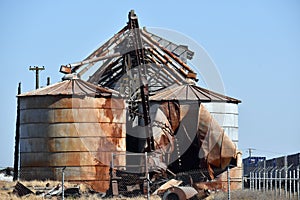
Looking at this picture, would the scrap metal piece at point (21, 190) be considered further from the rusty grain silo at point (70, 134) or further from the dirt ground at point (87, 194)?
the rusty grain silo at point (70, 134)

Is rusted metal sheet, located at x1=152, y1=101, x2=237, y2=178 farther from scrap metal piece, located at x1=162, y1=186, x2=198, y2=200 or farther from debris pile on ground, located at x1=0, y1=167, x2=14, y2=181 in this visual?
debris pile on ground, located at x1=0, y1=167, x2=14, y2=181

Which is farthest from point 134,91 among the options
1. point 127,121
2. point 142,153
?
point 142,153

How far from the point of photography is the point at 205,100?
40.1 m

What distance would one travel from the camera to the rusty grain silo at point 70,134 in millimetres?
35438

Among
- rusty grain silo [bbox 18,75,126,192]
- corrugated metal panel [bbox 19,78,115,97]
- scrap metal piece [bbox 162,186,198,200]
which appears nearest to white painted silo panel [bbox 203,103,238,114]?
rusty grain silo [bbox 18,75,126,192]

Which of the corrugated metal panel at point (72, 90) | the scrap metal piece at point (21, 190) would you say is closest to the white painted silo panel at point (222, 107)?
the corrugated metal panel at point (72, 90)

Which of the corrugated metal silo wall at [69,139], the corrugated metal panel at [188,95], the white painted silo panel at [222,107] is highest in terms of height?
the corrugated metal panel at [188,95]

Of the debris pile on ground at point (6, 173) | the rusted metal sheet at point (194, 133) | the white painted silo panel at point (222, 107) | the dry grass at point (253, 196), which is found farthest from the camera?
the debris pile on ground at point (6, 173)

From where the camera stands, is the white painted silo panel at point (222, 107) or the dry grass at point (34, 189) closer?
the dry grass at point (34, 189)

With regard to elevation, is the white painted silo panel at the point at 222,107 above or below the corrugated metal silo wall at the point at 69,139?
above

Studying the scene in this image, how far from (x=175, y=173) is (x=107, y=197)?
602 cm

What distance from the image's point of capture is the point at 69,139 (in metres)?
35.5

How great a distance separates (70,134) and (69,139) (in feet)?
0.83

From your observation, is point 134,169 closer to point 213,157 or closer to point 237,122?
point 213,157
